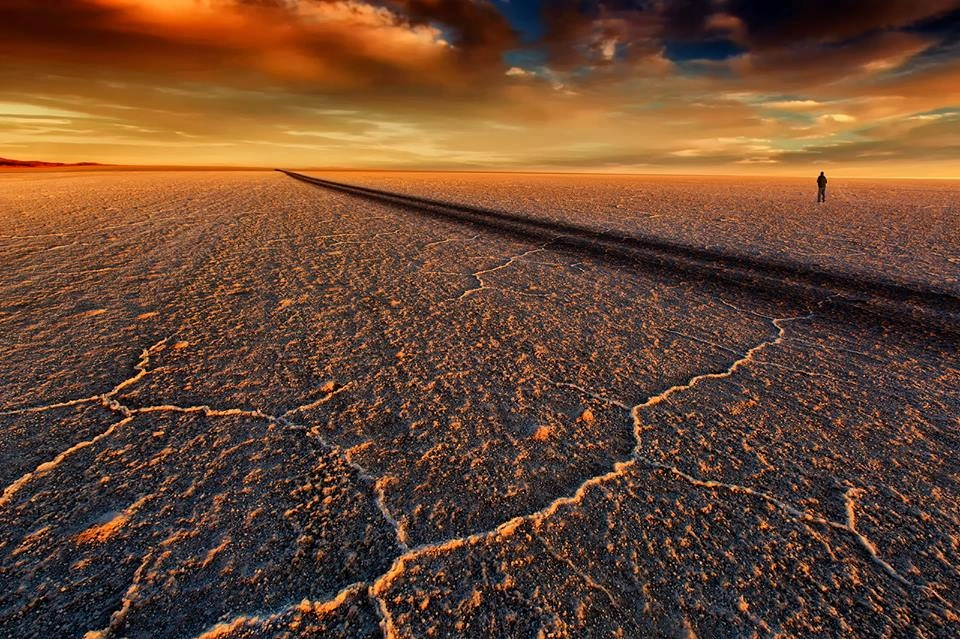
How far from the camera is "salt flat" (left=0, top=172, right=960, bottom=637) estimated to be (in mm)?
865

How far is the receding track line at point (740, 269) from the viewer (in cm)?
267

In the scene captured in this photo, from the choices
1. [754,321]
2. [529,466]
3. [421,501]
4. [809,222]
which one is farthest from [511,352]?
[809,222]

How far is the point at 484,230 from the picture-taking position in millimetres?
5324

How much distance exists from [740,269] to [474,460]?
3.14 meters

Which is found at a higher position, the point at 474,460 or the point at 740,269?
the point at 740,269

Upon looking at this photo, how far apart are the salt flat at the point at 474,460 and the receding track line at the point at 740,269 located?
6 centimetres

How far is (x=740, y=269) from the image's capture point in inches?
138

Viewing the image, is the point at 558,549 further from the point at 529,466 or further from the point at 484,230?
the point at 484,230

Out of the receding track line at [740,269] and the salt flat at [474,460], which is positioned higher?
the receding track line at [740,269]

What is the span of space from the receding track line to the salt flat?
0.19ft

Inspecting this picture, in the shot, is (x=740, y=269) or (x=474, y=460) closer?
(x=474, y=460)

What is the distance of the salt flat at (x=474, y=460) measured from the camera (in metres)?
0.87

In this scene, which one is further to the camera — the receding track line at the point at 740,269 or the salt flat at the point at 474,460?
the receding track line at the point at 740,269

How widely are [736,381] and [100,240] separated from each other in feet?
17.7
